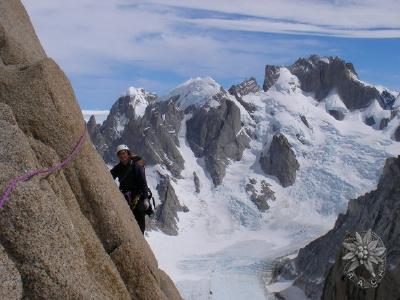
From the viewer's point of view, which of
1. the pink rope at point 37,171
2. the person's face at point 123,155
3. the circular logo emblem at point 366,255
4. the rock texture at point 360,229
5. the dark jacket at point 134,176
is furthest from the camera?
the rock texture at point 360,229

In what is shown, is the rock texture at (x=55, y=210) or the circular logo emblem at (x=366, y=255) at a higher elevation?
the rock texture at (x=55, y=210)

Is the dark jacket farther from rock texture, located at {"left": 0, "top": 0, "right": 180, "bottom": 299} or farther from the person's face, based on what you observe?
rock texture, located at {"left": 0, "top": 0, "right": 180, "bottom": 299}

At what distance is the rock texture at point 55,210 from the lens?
9.48 metres

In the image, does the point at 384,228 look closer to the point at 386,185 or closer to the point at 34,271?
the point at 386,185

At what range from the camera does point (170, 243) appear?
189 metres

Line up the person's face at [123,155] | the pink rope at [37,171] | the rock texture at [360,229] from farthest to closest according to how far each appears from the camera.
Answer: the rock texture at [360,229]
the person's face at [123,155]
the pink rope at [37,171]

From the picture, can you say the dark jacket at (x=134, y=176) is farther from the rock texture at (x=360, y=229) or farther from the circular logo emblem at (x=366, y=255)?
the rock texture at (x=360, y=229)

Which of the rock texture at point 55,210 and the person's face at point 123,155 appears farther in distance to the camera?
the person's face at point 123,155

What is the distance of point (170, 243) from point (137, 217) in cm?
17477

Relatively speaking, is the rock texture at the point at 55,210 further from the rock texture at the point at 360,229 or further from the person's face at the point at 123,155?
the rock texture at the point at 360,229

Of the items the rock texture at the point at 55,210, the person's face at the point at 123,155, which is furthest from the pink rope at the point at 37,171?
the person's face at the point at 123,155

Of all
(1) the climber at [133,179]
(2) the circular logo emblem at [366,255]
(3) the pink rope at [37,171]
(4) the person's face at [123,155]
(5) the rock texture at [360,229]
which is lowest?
(5) the rock texture at [360,229]

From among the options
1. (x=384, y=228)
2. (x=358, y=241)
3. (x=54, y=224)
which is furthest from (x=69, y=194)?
(x=384, y=228)

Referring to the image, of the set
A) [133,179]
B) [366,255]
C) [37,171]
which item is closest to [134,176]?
[133,179]
